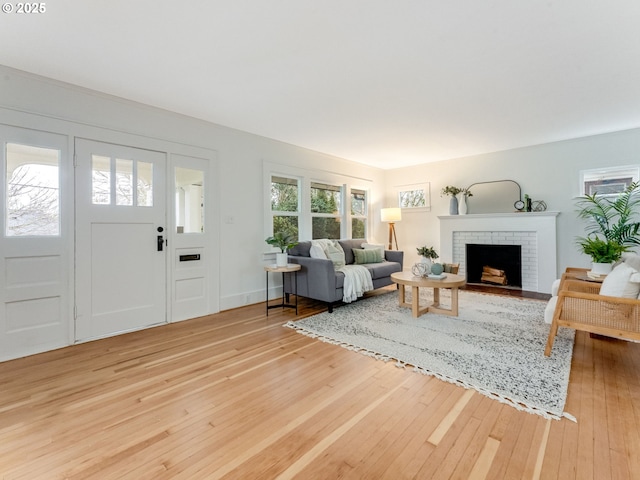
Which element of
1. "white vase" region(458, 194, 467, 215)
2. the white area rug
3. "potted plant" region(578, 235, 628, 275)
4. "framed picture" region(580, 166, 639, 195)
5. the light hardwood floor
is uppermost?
"framed picture" region(580, 166, 639, 195)

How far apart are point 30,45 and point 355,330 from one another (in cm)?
352

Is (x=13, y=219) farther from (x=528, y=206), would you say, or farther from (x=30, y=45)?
(x=528, y=206)

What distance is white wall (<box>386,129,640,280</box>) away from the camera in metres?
4.40

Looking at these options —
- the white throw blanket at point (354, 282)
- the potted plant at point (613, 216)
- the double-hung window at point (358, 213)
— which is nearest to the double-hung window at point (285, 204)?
the white throw blanket at point (354, 282)

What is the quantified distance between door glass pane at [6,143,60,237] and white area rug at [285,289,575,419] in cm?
247

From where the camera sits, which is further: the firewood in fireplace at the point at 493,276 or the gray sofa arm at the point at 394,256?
the firewood in fireplace at the point at 493,276

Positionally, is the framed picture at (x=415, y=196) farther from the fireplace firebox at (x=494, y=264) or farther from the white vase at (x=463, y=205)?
the fireplace firebox at (x=494, y=264)

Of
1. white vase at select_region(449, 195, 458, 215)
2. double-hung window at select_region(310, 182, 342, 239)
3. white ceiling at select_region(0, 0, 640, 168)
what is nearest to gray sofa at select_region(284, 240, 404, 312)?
double-hung window at select_region(310, 182, 342, 239)

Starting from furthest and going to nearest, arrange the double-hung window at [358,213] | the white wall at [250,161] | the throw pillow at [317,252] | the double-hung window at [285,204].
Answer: the double-hung window at [358,213] < the double-hung window at [285,204] < the throw pillow at [317,252] < the white wall at [250,161]

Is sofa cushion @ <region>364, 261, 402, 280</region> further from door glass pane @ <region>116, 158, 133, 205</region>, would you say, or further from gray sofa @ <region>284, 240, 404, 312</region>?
door glass pane @ <region>116, 158, 133, 205</region>

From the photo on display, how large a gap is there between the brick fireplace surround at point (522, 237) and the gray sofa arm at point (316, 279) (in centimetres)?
308

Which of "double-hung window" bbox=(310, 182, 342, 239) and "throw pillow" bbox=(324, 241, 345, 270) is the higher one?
"double-hung window" bbox=(310, 182, 342, 239)

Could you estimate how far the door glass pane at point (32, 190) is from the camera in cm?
254

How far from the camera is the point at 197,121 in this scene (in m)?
3.70
